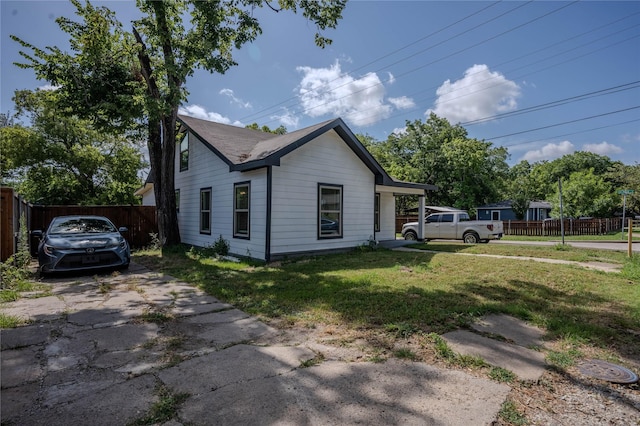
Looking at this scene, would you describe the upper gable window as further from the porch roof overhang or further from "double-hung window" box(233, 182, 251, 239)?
the porch roof overhang

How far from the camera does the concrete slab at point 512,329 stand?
370 cm

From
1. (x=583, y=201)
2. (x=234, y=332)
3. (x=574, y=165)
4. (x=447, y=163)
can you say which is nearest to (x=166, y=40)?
(x=234, y=332)

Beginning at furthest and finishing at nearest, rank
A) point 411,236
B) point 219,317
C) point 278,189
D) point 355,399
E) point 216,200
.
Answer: point 411,236 < point 216,200 < point 278,189 < point 219,317 < point 355,399

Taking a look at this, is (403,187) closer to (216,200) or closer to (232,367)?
(216,200)

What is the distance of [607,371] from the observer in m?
2.98

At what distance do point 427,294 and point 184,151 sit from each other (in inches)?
461

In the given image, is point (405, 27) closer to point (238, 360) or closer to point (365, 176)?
point (365, 176)

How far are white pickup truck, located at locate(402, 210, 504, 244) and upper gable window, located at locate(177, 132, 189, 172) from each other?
36.3 feet

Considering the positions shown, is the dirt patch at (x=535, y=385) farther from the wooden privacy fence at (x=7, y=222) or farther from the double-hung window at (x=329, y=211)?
the wooden privacy fence at (x=7, y=222)

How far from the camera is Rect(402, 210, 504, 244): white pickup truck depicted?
15.1m

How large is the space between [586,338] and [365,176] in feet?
28.6

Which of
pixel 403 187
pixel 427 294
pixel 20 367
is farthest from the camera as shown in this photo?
pixel 403 187

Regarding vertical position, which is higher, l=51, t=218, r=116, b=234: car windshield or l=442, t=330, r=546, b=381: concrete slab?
l=51, t=218, r=116, b=234: car windshield

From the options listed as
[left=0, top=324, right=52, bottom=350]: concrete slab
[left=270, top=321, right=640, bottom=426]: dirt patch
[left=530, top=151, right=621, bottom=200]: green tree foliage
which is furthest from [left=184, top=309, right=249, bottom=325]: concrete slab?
[left=530, top=151, right=621, bottom=200]: green tree foliage
